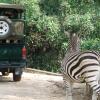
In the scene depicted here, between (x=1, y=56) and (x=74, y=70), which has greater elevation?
(x=74, y=70)

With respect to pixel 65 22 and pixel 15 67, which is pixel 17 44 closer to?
pixel 15 67

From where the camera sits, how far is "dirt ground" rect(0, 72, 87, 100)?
40.2ft

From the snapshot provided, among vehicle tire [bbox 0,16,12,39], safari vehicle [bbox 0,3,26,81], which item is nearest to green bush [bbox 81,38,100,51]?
safari vehicle [bbox 0,3,26,81]

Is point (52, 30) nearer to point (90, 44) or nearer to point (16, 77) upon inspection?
point (90, 44)

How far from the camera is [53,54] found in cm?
2306

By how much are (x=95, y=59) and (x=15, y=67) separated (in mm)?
6696

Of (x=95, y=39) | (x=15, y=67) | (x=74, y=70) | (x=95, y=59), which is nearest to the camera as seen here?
(x=95, y=59)

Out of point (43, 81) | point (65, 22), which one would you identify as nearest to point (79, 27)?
point (65, 22)

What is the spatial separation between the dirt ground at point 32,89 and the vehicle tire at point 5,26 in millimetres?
1753

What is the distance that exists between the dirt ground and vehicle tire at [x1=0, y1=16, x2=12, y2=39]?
1.75 m

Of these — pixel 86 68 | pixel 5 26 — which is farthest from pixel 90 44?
pixel 86 68

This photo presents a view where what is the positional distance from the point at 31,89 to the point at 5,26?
2937mm

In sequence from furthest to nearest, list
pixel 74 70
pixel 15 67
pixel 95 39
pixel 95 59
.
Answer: pixel 95 39 → pixel 15 67 → pixel 74 70 → pixel 95 59

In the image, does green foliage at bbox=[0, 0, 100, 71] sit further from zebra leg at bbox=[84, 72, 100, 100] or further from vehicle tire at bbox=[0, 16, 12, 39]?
zebra leg at bbox=[84, 72, 100, 100]
